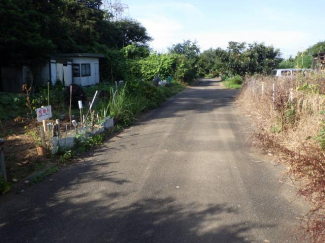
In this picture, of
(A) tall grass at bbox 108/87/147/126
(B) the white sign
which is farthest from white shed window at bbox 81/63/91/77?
(B) the white sign

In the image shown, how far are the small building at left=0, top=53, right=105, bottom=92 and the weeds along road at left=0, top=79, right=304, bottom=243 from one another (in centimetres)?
1344

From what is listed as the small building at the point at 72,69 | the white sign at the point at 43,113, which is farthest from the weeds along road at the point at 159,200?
the small building at the point at 72,69

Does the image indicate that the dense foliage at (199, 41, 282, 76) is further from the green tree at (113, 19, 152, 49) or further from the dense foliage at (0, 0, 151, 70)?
the green tree at (113, 19, 152, 49)

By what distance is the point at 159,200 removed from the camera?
4.64 m

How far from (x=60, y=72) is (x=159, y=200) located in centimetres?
1910

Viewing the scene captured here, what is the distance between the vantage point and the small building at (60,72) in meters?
18.6

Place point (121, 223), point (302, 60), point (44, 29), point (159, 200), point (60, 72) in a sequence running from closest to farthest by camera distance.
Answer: point (121, 223), point (159, 200), point (302, 60), point (44, 29), point (60, 72)

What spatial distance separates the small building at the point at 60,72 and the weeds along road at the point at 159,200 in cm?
1344

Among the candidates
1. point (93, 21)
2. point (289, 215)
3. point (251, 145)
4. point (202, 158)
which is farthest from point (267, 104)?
point (93, 21)

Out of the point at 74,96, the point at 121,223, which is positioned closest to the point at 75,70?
the point at 74,96

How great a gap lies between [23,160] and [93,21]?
28799 mm

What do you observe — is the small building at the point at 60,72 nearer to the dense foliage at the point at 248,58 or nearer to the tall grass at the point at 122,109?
the tall grass at the point at 122,109

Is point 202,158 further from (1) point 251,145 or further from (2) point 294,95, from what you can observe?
(2) point 294,95

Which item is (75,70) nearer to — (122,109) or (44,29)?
(44,29)
